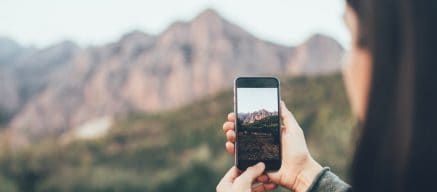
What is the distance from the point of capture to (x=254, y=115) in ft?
5.35

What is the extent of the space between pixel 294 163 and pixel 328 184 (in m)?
0.35

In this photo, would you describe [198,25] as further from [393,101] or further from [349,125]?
[393,101]

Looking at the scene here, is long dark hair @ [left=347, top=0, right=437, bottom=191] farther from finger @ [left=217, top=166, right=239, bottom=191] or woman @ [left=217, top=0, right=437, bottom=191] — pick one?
finger @ [left=217, top=166, right=239, bottom=191]

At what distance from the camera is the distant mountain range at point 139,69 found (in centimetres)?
1302

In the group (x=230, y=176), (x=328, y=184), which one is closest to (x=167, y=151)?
(x=230, y=176)

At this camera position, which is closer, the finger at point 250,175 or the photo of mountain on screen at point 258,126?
the finger at point 250,175

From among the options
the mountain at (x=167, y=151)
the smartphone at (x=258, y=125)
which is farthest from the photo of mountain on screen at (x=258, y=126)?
the mountain at (x=167, y=151)

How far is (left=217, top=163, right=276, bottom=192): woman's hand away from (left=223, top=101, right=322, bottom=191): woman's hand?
0.28ft

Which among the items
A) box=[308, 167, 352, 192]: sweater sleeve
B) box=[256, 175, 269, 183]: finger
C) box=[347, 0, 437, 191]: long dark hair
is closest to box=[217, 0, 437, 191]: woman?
box=[347, 0, 437, 191]: long dark hair

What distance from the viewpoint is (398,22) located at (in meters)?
0.74

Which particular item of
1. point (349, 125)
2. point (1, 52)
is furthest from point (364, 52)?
point (1, 52)

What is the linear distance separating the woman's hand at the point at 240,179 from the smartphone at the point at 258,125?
0.20 ft

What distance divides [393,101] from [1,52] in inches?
567

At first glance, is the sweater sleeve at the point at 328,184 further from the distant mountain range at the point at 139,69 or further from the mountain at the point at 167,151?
→ the distant mountain range at the point at 139,69
